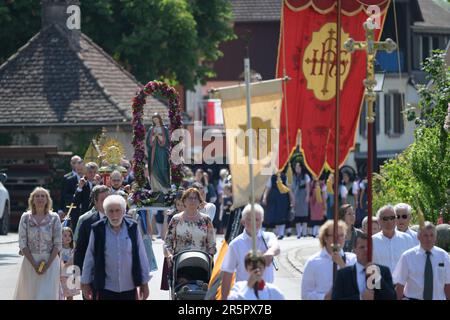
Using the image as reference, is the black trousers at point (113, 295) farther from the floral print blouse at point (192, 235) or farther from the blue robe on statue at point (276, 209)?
the blue robe on statue at point (276, 209)

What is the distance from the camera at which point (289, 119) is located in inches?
583

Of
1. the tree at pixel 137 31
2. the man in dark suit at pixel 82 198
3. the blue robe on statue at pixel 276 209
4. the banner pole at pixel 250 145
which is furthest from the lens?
the tree at pixel 137 31

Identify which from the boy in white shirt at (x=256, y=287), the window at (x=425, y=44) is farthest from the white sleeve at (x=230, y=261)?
the window at (x=425, y=44)

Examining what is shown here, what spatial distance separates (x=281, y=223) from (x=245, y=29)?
33809mm

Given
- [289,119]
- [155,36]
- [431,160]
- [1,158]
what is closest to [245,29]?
[155,36]

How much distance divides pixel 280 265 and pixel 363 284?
14.3 metres

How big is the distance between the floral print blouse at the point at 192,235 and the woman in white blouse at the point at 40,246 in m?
1.36

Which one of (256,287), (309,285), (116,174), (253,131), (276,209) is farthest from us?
(276,209)

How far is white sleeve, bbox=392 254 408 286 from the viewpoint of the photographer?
13.2 metres

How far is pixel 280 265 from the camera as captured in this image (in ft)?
84.6

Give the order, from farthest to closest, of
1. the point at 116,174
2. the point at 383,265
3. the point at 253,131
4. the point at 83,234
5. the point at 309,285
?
1. the point at 116,174
2. the point at 83,234
3. the point at 383,265
4. the point at 253,131
5. the point at 309,285

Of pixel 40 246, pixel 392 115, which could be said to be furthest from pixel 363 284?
pixel 392 115

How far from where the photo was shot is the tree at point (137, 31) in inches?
1880

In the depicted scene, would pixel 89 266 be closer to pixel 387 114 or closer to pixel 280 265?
pixel 280 265
